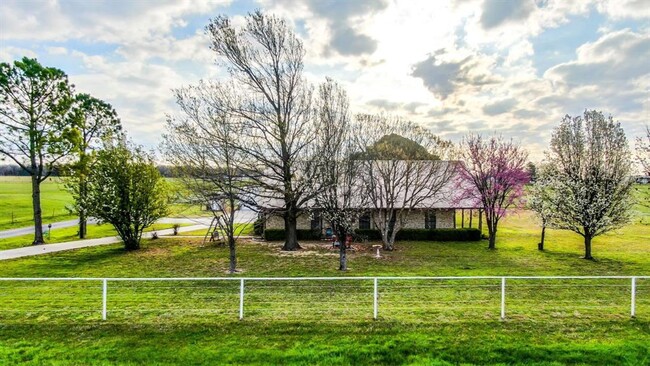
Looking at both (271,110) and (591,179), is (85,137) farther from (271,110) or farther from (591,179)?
(591,179)

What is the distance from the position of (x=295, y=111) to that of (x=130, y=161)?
10.4m

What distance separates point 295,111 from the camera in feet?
68.0

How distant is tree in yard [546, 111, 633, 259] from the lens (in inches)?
736

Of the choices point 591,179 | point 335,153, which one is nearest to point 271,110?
point 335,153

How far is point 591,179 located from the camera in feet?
63.2

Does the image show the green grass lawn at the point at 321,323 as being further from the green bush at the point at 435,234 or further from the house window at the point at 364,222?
the house window at the point at 364,222

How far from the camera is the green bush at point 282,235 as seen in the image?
25672 mm

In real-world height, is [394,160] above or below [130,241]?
above

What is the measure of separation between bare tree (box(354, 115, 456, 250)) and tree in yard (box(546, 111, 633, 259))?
6424 millimetres

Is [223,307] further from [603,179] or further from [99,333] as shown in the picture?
[603,179]

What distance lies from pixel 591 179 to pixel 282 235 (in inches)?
760

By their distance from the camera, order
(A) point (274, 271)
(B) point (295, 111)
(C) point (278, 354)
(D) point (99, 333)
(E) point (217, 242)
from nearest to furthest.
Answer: (C) point (278, 354)
(D) point (99, 333)
(A) point (274, 271)
(B) point (295, 111)
(E) point (217, 242)

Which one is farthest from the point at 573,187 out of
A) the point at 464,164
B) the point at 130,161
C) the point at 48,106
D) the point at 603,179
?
the point at 48,106

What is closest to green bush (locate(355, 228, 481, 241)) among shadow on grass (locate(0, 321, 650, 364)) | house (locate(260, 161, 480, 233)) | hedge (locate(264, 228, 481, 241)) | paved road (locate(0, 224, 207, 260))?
hedge (locate(264, 228, 481, 241))
